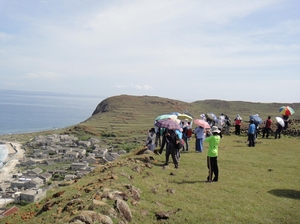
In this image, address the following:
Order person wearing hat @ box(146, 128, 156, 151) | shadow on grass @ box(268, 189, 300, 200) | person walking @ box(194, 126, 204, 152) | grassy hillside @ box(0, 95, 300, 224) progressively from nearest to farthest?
grassy hillside @ box(0, 95, 300, 224) < shadow on grass @ box(268, 189, 300, 200) < person wearing hat @ box(146, 128, 156, 151) < person walking @ box(194, 126, 204, 152)

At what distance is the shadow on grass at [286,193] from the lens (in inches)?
481

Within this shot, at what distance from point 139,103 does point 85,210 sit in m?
145

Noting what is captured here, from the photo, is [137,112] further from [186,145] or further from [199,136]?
[199,136]

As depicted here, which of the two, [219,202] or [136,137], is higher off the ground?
[219,202]

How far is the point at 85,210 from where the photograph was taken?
8398 mm

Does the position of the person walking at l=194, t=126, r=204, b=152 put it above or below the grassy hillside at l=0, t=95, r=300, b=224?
above

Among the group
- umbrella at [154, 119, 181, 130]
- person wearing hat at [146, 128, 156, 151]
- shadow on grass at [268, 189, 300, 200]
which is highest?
umbrella at [154, 119, 181, 130]

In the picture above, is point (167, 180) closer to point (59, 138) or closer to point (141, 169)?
point (141, 169)

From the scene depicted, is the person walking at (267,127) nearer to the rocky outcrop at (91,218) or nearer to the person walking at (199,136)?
the person walking at (199,136)

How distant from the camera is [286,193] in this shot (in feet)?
41.2

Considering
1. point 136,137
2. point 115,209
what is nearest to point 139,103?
point 136,137

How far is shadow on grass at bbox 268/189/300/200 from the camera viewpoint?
1222 centimetres

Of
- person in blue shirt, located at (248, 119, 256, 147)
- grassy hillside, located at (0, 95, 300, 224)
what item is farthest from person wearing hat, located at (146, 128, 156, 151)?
person in blue shirt, located at (248, 119, 256, 147)

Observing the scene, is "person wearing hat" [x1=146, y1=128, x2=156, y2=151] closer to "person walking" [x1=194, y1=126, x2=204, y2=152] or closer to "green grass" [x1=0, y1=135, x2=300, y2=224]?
"green grass" [x1=0, y1=135, x2=300, y2=224]
